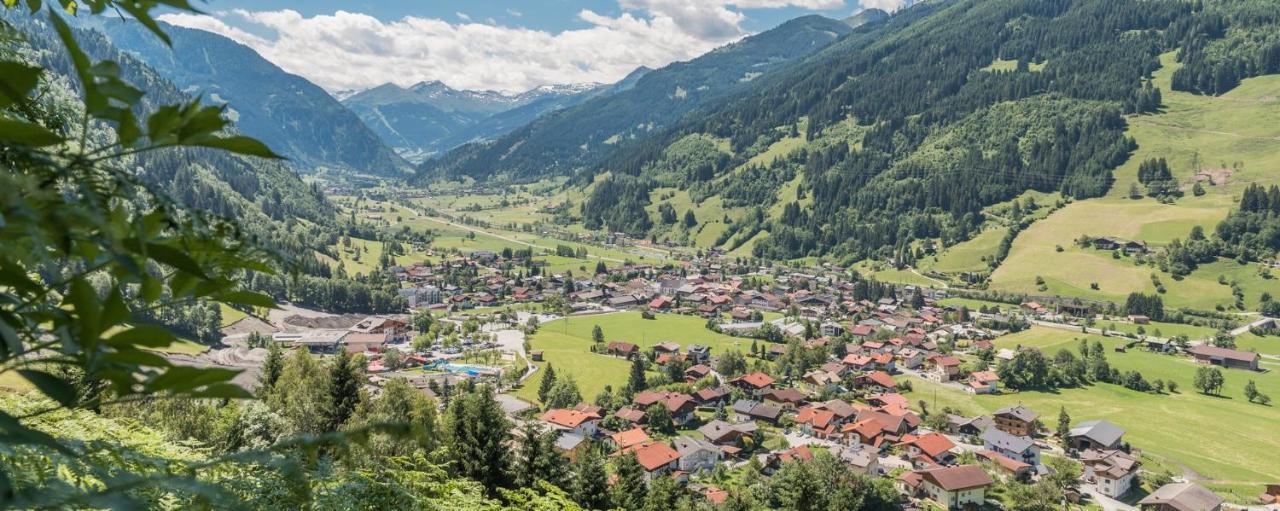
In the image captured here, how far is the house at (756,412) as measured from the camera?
156 ft

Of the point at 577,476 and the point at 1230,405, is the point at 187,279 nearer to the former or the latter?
the point at 577,476

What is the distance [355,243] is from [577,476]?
118 m

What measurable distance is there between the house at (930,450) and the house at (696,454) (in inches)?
462

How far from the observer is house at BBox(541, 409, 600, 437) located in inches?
1608

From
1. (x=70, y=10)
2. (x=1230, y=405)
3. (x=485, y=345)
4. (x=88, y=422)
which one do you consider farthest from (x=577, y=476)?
(x=1230, y=405)

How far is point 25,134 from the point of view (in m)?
1.03

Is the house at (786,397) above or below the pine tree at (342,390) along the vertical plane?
below

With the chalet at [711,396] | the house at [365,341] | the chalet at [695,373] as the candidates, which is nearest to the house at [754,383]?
the chalet at [711,396]

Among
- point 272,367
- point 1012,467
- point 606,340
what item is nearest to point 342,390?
point 272,367

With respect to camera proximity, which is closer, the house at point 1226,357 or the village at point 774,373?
the village at point 774,373

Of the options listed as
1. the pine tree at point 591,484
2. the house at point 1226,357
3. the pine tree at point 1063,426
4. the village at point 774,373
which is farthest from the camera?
the house at point 1226,357

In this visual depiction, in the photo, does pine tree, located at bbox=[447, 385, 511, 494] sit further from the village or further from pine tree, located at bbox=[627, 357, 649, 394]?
pine tree, located at bbox=[627, 357, 649, 394]

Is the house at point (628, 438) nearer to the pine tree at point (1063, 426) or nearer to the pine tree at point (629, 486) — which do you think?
the pine tree at point (629, 486)

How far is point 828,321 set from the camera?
7900cm
